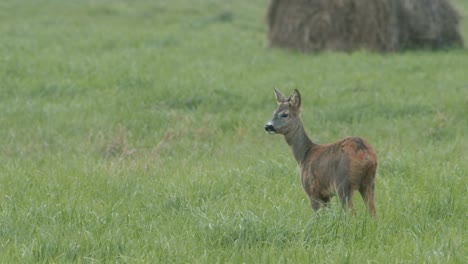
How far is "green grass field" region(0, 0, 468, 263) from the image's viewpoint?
559cm

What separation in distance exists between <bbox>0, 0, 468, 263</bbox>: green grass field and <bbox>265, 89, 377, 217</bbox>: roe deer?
177 mm

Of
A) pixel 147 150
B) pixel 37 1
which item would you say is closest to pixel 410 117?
pixel 147 150

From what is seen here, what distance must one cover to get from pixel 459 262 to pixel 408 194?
1948 mm

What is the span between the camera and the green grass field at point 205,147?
18.3 ft

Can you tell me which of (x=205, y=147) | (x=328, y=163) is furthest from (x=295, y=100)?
(x=205, y=147)

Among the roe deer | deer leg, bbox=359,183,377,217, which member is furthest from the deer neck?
deer leg, bbox=359,183,377,217

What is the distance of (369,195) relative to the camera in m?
6.17

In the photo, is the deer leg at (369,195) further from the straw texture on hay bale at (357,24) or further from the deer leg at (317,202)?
the straw texture on hay bale at (357,24)

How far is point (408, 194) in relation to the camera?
7004 mm

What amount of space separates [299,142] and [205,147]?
316 centimetres

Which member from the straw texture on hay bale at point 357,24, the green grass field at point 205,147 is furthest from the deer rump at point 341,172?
the straw texture on hay bale at point 357,24

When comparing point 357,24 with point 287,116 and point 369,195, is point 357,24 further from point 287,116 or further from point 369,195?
point 369,195

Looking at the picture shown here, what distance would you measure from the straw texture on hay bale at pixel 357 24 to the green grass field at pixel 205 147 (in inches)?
24.6

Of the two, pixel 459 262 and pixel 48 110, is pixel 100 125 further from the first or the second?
pixel 459 262
